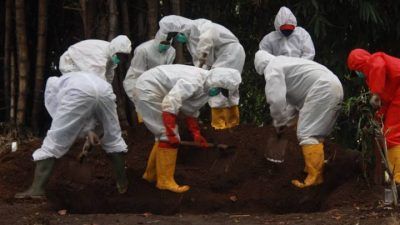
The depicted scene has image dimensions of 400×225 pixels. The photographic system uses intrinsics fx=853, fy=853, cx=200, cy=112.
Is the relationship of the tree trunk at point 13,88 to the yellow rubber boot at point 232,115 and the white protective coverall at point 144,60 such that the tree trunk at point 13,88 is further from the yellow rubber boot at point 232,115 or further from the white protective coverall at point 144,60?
the yellow rubber boot at point 232,115

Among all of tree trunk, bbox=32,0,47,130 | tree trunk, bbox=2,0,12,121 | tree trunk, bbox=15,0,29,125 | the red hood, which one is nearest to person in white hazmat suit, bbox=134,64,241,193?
the red hood

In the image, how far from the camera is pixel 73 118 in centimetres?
716

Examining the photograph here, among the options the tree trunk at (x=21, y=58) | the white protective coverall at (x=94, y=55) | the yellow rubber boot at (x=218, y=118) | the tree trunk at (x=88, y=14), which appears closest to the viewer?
the white protective coverall at (x=94, y=55)

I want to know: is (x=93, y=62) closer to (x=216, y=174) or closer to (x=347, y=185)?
(x=216, y=174)

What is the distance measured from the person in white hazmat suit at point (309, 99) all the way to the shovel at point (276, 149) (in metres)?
0.38

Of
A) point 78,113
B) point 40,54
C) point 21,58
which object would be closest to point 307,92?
point 78,113

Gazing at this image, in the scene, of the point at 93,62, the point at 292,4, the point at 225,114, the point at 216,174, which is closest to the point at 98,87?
the point at 93,62

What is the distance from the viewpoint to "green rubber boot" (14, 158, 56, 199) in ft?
23.8

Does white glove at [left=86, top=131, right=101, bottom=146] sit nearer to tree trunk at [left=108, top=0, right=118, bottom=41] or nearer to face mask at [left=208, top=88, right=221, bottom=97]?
face mask at [left=208, top=88, right=221, bottom=97]

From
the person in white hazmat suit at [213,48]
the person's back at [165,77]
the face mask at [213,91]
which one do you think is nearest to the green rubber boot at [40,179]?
the person's back at [165,77]

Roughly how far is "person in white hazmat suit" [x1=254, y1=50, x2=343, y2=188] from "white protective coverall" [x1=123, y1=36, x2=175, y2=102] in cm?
163

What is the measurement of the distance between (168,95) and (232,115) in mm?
2005

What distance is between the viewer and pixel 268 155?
8.12m

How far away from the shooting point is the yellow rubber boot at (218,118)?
29.7 feet
